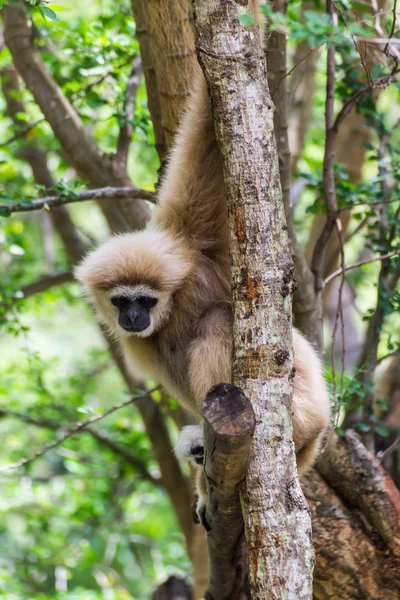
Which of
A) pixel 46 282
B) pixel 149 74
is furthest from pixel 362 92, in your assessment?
pixel 46 282

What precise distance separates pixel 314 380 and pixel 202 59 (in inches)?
69.5

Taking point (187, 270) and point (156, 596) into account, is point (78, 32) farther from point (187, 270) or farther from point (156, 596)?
point (156, 596)

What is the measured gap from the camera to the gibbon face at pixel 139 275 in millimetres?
3584

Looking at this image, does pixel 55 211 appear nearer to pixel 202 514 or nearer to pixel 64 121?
pixel 64 121

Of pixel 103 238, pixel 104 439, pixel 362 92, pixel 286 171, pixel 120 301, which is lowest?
Result: pixel 120 301

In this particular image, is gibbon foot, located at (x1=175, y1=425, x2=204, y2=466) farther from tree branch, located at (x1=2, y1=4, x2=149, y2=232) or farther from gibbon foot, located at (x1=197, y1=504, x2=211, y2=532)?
tree branch, located at (x1=2, y1=4, x2=149, y2=232)

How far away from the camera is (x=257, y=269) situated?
2.65 m

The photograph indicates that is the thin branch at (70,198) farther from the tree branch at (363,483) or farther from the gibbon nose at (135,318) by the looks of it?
the tree branch at (363,483)

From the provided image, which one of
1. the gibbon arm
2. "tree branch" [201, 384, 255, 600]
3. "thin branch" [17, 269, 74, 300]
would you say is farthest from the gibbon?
"thin branch" [17, 269, 74, 300]

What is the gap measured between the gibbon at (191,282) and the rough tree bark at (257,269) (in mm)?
617

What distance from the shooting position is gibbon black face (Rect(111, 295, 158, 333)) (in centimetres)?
371

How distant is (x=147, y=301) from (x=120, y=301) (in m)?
0.19

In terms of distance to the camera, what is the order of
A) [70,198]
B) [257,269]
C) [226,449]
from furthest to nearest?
1. [70,198]
2. [257,269]
3. [226,449]

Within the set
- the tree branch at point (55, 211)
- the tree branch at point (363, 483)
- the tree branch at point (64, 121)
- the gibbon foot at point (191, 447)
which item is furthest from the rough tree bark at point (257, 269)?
the tree branch at point (55, 211)
